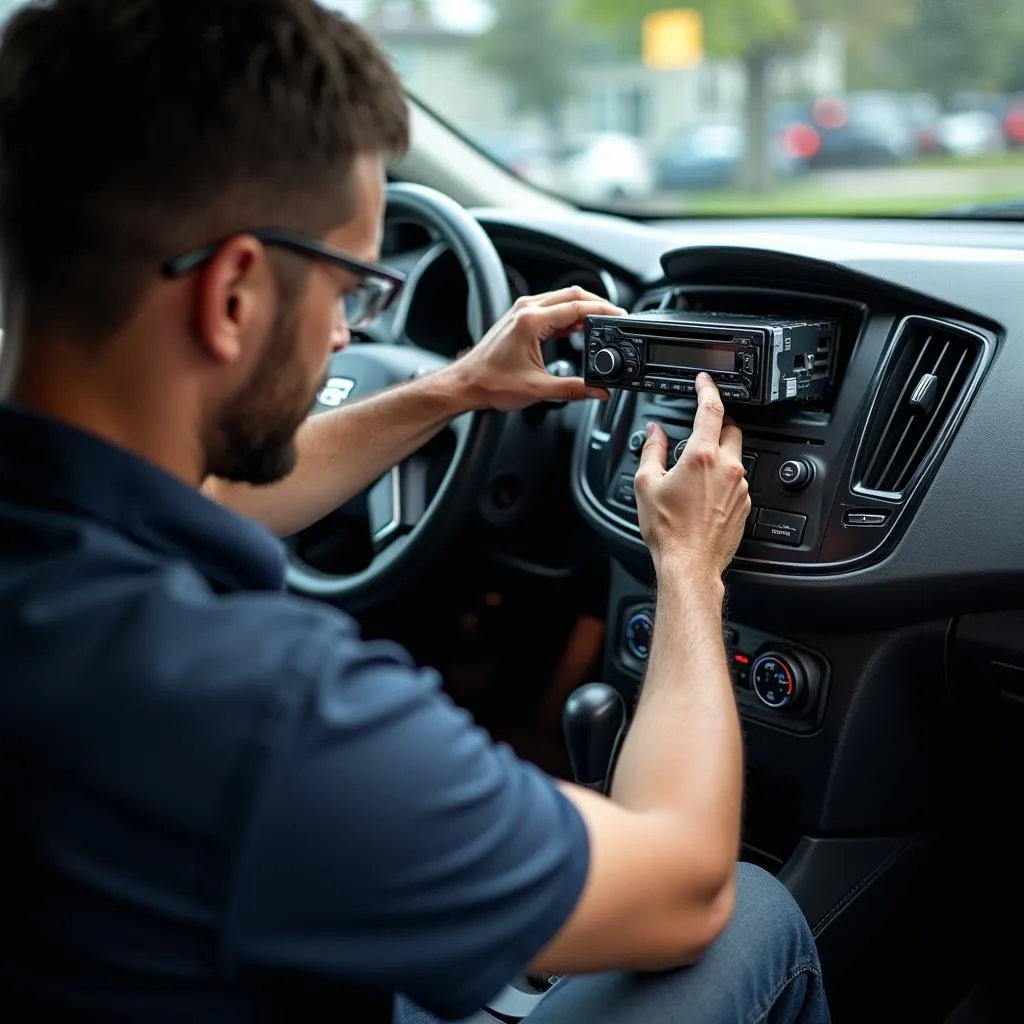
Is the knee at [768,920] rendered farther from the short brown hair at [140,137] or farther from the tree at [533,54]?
the tree at [533,54]

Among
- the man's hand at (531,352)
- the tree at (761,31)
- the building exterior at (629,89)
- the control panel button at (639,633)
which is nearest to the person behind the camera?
the man's hand at (531,352)

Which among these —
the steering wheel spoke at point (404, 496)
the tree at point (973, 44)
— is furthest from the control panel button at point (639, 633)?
the tree at point (973, 44)

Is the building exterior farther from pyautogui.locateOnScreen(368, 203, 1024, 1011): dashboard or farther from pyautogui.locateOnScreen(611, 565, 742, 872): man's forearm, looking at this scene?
pyautogui.locateOnScreen(611, 565, 742, 872): man's forearm

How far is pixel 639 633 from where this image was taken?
2199mm

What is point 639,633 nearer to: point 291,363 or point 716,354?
point 716,354

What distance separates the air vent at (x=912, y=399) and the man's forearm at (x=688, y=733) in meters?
0.46

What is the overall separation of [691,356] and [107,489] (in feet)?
3.28

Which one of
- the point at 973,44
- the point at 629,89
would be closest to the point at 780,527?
the point at 973,44

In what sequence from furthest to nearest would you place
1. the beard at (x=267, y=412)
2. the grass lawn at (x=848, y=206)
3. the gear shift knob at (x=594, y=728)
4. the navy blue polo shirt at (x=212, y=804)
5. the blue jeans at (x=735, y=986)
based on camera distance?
the grass lawn at (x=848, y=206) < the gear shift knob at (x=594, y=728) < the blue jeans at (x=735, y=986) < the beard at (x=267, y=412) < the navy blue polo shirt at (x=212, y=804)

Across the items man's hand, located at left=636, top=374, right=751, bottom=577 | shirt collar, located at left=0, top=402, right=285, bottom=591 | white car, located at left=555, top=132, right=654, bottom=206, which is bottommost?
white car, located at left=555, top=132, right=654, bottom=206

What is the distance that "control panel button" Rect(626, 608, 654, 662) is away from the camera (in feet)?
7.13

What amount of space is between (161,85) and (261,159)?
93 millimetres

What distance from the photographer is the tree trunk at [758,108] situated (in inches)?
349

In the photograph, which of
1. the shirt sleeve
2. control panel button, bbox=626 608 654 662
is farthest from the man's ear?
control panel button, bbox=626 608 654 662
